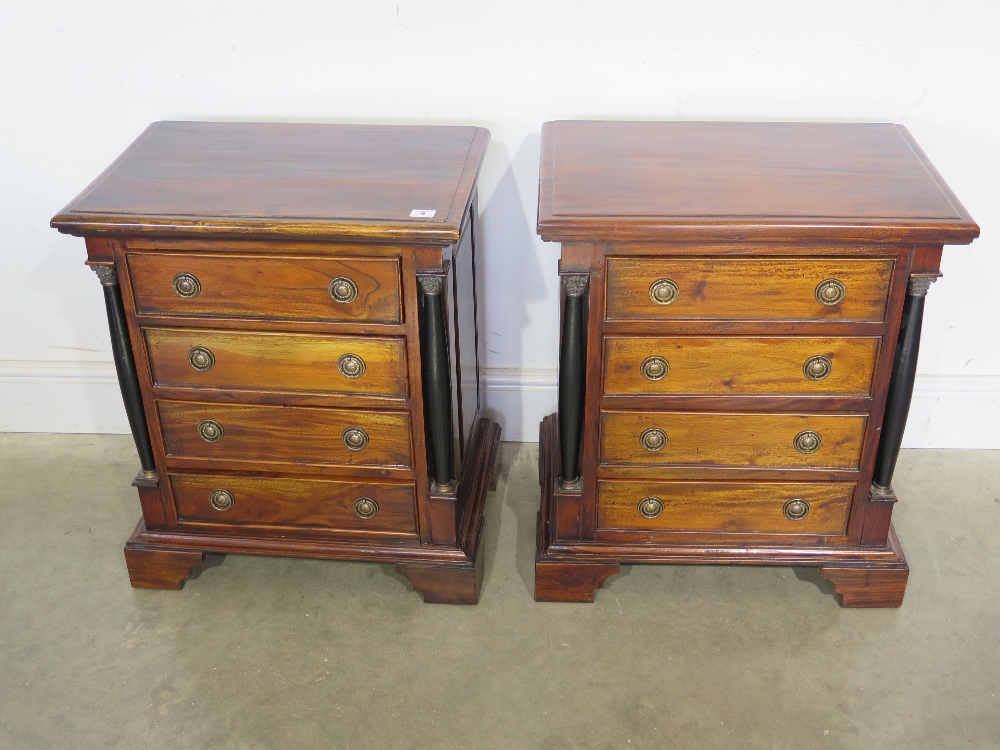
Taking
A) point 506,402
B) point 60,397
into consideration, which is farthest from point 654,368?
point 60,397

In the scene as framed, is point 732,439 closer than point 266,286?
No

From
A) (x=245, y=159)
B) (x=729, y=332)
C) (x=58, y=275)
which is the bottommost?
(x=58, y=275)

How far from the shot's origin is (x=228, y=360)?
2250 millimetres

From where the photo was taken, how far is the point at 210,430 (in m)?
2.36

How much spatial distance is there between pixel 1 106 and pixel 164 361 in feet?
3.15

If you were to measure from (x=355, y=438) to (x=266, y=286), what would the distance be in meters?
0.41

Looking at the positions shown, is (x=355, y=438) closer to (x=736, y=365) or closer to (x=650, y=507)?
(x=650, y=507)

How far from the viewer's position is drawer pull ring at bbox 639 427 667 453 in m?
2.31

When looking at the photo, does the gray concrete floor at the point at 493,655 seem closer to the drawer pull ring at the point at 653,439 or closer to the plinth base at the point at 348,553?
the plinth base at the point at 348,553

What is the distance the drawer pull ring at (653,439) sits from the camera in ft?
7.57

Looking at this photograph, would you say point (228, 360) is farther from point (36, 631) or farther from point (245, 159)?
point (36, 631)

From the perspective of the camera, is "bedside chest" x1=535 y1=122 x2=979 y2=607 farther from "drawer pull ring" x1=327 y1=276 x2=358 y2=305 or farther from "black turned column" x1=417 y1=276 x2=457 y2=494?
"drawer pull ring" x1=327 y1=276 x2=358 y2=305

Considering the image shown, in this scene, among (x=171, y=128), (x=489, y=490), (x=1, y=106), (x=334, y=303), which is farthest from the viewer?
(x=489, y=490)

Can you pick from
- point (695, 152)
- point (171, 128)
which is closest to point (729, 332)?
point (695, 152)
